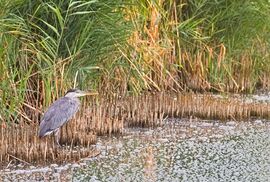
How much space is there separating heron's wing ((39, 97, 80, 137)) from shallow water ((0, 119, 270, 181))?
374 mm

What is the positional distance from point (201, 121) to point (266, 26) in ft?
6.87

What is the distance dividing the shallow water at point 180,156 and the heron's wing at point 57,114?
1.23 feet

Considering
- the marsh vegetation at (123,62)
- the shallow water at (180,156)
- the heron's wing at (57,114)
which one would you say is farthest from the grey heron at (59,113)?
the shallow water at (180,156)

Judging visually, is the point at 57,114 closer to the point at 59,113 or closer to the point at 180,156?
the point at 59,113

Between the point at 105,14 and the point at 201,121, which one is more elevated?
the point at 105,14

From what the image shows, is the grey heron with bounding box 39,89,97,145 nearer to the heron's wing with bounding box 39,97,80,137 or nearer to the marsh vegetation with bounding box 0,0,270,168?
the heron's wing with bounding box 39,97,80,137

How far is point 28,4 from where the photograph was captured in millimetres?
6578

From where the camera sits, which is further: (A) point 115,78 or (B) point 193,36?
(B) point 193,36

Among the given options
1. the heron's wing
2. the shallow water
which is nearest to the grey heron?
the heron's wing

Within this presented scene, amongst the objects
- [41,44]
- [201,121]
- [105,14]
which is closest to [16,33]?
[41,44]

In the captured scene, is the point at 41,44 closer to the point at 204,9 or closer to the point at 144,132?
the point at 144,132

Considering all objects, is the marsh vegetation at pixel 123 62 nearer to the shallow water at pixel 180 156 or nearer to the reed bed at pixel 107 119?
the reed bed at pixel 107 119

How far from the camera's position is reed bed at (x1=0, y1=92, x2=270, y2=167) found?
5664 mm

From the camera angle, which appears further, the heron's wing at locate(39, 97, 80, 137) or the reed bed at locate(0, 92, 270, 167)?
the heron's wing at locate(39, 97, 80, 137)
